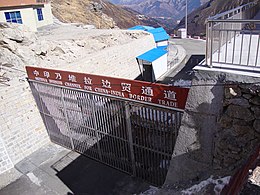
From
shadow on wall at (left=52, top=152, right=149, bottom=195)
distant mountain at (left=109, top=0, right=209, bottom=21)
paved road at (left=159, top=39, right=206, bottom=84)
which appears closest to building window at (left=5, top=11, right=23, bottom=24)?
paved road at (left=159, top=39, right=206, bottom=84)

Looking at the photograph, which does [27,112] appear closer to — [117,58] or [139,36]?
[117,58]

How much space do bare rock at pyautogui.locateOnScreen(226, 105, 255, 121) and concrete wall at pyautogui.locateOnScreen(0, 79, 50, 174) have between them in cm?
755

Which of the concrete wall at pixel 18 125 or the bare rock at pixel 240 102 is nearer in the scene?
the bare rock at pixel 240 102

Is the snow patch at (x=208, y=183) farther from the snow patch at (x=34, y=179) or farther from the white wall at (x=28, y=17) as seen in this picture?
the white wall at (x=28, y=17)

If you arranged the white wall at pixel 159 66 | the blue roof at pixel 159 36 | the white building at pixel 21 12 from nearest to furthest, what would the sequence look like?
the white wall at pixel 159 66, the white building at pixel 21 12, the blue roof at pixel 159 36

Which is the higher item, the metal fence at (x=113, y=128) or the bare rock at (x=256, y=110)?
the bare rock at (x=256, y=110)

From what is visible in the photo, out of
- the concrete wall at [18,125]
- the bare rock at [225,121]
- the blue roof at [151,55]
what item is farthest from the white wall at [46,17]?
the bare rock at [225,121]

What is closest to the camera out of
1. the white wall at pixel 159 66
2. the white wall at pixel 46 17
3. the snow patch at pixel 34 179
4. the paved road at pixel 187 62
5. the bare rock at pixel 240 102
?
the bare rock at pixel 240 102

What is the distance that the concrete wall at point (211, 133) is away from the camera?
4047 millimetres

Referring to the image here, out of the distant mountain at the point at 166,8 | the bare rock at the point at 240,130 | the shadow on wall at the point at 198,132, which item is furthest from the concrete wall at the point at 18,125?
the distant mountain at the point at 166,8

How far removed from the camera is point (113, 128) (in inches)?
285

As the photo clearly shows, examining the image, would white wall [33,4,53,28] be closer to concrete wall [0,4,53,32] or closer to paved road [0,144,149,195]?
concrete wall [0,4,53,32]

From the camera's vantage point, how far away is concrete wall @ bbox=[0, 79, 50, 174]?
27.1 ft

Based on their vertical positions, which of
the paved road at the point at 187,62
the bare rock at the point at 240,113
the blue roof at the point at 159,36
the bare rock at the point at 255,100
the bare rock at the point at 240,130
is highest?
the bare rock at the point at 255,100
